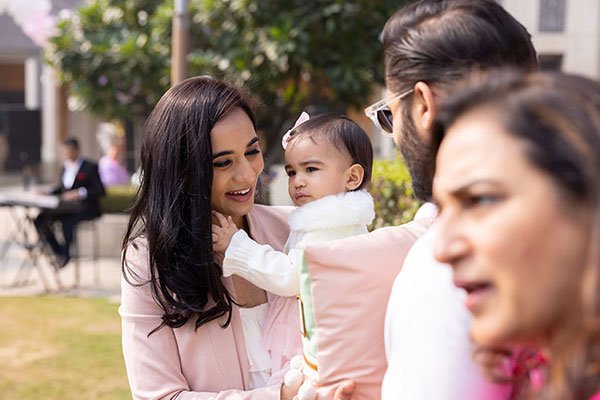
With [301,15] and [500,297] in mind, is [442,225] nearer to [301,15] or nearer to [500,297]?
[500,297]

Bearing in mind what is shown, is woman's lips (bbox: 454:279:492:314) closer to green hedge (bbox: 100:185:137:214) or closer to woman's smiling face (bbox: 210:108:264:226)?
woman's smiling face (bbox: 210:108:264:226)

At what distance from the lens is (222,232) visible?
2.15 meters

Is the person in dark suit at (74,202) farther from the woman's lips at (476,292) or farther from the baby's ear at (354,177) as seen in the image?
the woman's lips at (476,292)

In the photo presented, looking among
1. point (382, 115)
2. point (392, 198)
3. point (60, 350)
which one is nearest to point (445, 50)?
point (382, 115)

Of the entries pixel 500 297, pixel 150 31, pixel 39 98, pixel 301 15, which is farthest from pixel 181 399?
pixel 39 98

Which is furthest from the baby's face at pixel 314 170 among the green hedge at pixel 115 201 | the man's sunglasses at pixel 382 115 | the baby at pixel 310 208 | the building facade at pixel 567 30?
the building facade at pixel 567 30

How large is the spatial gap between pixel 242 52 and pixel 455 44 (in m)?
8.22

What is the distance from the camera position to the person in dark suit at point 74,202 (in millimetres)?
10078

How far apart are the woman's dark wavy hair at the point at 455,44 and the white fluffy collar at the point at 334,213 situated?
827 millimetres

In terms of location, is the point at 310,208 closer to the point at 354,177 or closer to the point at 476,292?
the point at 354,177

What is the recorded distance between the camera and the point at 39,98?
22.6 metres

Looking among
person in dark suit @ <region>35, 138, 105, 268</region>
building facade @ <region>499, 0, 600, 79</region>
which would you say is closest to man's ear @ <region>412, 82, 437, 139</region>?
person in dark suit @ <region>35, 138, 105, 268</region>

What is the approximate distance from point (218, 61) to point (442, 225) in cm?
892

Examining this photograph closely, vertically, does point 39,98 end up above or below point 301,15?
below
